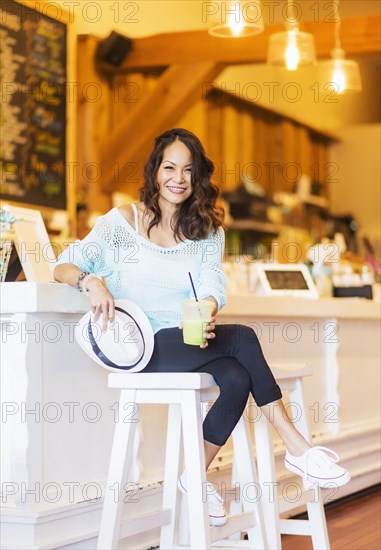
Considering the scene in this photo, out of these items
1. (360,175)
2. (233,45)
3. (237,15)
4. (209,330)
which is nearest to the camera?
(209,330)

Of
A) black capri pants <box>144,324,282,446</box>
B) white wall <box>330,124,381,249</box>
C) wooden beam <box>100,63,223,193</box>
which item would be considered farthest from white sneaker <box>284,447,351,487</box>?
white wall <box>330,124,381,249</box>

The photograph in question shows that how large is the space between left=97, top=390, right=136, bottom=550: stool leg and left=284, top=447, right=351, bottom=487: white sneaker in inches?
17.2

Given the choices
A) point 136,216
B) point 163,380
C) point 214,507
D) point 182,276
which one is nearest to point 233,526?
point 214,507

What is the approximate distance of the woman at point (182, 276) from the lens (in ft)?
8.42

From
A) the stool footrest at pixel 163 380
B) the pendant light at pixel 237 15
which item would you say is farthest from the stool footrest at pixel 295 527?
the pendant light at pixel 237 15

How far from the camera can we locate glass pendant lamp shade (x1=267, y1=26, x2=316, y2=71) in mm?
5066

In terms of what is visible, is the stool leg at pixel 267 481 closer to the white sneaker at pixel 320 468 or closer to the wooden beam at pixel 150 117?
the white sneaker at pixel 320 468

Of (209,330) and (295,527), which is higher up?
(209,330)

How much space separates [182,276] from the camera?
2.75 m

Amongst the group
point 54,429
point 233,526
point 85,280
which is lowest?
point 233,526

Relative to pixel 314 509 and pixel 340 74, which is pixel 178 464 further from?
pixel 340 74

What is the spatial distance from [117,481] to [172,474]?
290mm

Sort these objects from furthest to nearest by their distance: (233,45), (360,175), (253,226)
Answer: (360,175) < (253,226) < (233,45)

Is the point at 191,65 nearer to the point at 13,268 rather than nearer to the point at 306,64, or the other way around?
the point at 306,64
